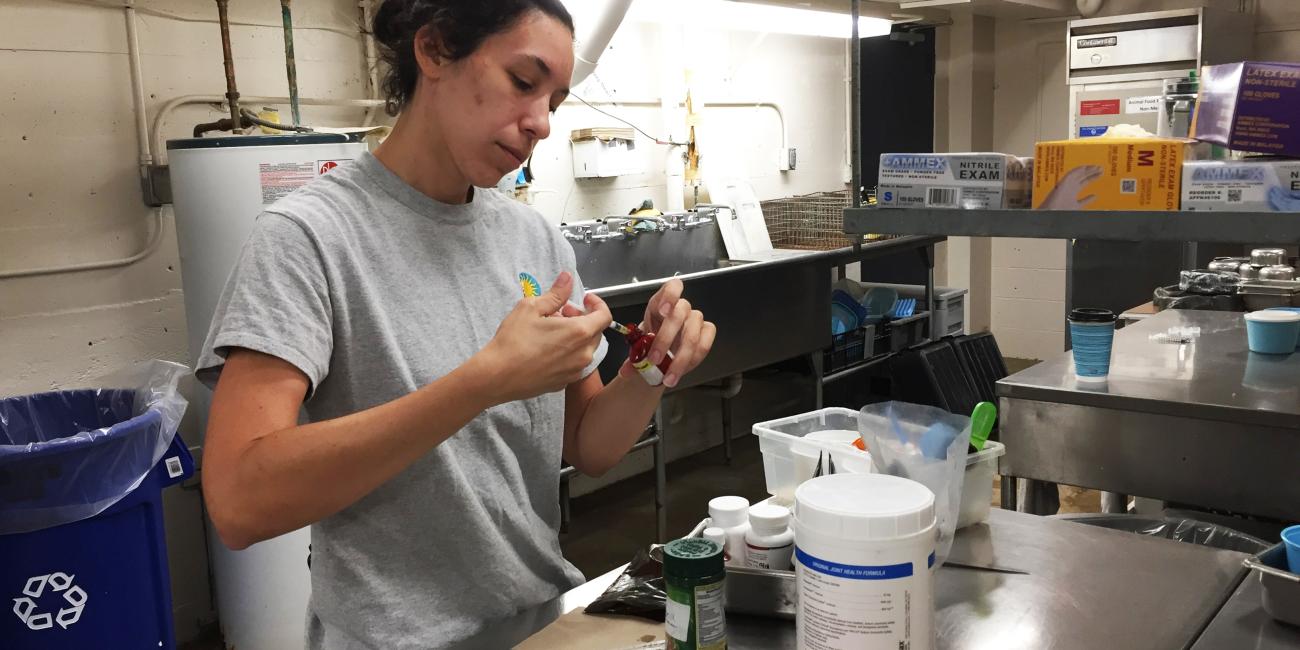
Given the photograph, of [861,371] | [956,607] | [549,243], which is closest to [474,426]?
[549,243]

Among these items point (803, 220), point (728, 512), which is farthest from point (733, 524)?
point (803, 220)

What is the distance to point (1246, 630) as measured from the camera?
3.87ft

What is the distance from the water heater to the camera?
2627 mm

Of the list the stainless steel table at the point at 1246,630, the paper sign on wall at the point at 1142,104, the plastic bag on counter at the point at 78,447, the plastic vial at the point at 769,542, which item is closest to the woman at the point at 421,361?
the plastic vial at the point at 769,542

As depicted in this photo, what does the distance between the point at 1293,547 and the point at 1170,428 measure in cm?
96

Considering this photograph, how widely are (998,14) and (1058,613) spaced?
577cm

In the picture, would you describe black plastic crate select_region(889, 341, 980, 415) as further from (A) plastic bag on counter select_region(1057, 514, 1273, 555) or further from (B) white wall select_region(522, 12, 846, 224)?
(A) plastic bag on counter select_region(1057, 514, 1273, 555)

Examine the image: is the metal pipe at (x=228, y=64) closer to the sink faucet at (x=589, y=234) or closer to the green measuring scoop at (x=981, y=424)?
the sink faucet at (x=589, y=234)

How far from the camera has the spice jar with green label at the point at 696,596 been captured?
954 mm

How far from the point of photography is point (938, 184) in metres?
1.34

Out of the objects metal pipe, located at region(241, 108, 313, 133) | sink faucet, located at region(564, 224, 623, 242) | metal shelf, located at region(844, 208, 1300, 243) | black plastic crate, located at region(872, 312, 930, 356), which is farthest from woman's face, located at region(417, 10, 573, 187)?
black plastic crate, located at region(872, 312, 930, 356)

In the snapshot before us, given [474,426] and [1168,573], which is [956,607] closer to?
[1168,573]

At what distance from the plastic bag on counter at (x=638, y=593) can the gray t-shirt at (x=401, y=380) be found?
136 millimetres

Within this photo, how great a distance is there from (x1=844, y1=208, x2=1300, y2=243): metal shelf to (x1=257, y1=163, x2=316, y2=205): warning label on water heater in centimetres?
182
